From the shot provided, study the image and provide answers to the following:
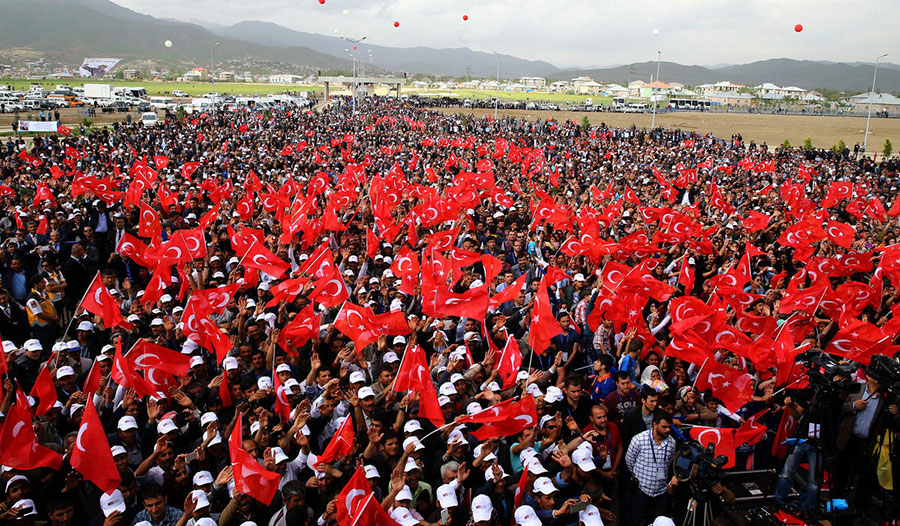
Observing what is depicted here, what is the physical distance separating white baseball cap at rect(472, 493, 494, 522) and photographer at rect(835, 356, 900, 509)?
10.8 ft

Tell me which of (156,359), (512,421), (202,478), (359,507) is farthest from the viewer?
(156,359)

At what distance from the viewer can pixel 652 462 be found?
14.7 ft

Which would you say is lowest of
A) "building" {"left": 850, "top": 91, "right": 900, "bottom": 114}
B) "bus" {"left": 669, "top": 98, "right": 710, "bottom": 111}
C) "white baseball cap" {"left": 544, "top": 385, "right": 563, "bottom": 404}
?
"white baseball cap" {"left": 544, "top": 385, "right": 563, "bottom": 404}

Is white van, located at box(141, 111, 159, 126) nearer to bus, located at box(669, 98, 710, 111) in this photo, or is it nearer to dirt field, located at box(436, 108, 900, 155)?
dirt field, located at box(436, 108, 900, 155)

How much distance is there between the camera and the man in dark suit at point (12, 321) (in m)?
6.88

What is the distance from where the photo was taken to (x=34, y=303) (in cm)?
704

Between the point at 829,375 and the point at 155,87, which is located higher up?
the point at 155,87

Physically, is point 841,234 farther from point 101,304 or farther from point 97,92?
point 97,92

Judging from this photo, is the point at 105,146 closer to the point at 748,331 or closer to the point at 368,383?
the point at 368,383

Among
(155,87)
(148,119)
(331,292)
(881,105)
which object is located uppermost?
(155,87)

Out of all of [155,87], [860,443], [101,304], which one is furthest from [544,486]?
[155,87]

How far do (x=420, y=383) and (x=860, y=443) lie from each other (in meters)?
3.86

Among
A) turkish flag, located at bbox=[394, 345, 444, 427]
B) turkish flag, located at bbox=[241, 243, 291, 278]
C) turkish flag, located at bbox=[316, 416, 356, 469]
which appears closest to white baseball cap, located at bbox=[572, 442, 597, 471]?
turkish flag, located at bbox=[394, 345, 444, 427]

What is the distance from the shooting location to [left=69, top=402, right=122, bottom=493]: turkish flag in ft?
12.8
